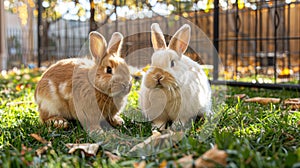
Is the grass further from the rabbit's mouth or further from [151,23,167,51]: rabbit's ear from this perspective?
[151,23,167,51]: rabbit's ear

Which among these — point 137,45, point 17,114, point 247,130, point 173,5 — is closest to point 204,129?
point 247,130

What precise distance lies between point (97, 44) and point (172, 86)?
0.46 m

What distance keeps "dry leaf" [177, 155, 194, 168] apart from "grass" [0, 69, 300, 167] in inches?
1.0

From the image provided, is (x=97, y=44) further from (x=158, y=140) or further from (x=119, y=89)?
(x=158, y=140)

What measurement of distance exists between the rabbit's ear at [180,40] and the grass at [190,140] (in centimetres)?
41

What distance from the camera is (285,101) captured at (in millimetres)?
2678

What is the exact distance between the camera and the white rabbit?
183 centimetres

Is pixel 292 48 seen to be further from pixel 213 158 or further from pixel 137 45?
pixel 213 158

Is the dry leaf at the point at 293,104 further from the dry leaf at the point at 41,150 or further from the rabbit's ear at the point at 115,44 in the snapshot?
the dry leaf at the point at 41,150

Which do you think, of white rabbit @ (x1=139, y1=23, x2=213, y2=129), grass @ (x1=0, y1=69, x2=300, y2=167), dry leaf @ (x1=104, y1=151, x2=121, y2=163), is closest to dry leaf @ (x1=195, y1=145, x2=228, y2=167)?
grass @ (x1=0, y1=69, x2=300, y2=167)

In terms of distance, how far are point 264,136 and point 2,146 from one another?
114 cm

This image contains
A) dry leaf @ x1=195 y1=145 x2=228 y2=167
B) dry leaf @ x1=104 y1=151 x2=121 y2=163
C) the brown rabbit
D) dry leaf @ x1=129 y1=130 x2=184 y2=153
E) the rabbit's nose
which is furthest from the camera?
the brown rabbit

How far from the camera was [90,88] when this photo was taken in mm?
2000

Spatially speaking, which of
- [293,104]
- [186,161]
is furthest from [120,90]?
[293,104]
